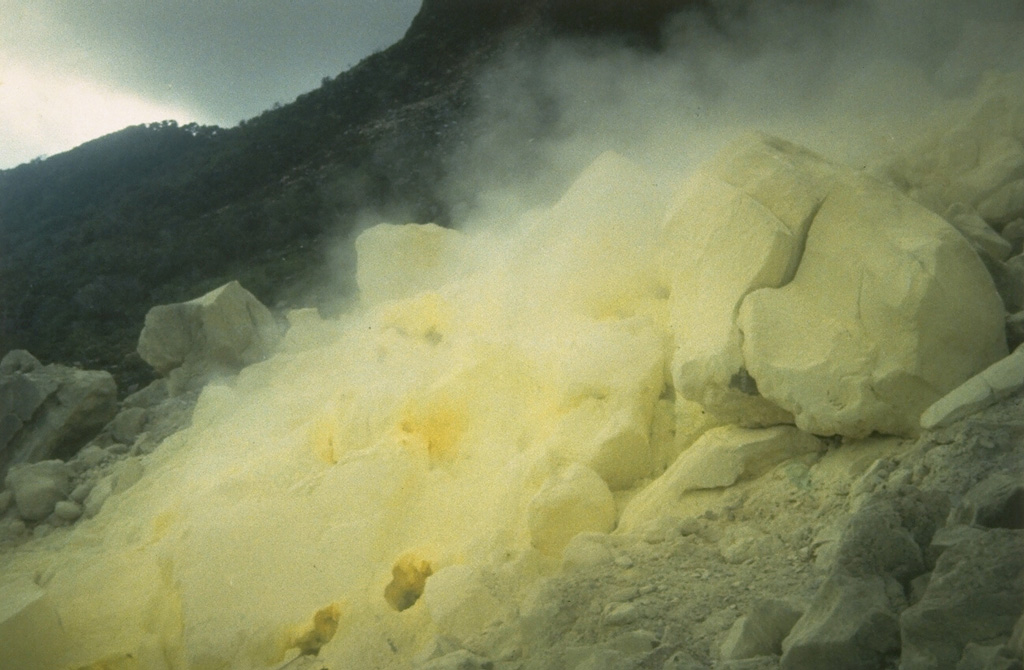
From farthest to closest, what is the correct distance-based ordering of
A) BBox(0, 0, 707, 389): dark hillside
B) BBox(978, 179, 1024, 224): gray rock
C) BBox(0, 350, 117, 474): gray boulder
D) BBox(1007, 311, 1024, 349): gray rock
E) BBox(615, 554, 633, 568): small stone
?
BBox(0, 0, 707, 389): dark hillside, BBox(0, 350, 117, 474): gray boulder, BBox(978, 179, 1024, 224): gray rock, BBox(1007, 311, 1024, 349): gray rock, BBox(615, 554, 633, 568): small stone

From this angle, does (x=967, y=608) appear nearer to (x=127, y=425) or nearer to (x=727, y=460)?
(x=727, y=460)

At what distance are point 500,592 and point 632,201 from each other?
93.0 inches

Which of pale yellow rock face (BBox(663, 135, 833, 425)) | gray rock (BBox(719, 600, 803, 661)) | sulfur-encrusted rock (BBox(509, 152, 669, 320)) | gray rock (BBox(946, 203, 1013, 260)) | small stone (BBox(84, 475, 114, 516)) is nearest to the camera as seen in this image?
gray rock (BBox(719, 600, 803, 661))

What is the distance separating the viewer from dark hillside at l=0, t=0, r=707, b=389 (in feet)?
36.8

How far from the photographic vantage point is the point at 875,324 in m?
2.81


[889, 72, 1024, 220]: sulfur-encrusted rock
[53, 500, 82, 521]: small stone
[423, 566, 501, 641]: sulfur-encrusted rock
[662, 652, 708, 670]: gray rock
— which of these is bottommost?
[423, 566, 501, 641]: sulfur-encrusted rock

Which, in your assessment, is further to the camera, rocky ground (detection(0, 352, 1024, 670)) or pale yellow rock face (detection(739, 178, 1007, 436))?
pale yellow rock face (detection(739, 178, 1007, 436))

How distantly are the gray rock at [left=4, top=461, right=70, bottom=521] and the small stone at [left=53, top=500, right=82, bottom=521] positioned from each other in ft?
0.52

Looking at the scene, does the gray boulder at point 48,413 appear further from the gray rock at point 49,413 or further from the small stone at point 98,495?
the small stone at point 98,495

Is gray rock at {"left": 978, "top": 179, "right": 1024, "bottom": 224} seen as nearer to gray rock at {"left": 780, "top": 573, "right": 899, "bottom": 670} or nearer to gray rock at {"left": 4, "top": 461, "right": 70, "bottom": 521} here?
gray rock at {"left": 780, "top": 573, "right": 899, "bottom": 670}

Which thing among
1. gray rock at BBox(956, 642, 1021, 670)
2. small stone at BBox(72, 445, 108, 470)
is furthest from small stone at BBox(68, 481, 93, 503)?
gray rock at BBox(956, 642, 1021, 670)

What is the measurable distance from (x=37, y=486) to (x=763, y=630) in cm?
533

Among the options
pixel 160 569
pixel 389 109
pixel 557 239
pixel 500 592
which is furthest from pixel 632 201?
pixel 389 109

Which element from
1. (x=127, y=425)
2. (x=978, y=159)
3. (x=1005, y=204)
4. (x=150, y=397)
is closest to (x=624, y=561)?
(x=1005, y=204)
